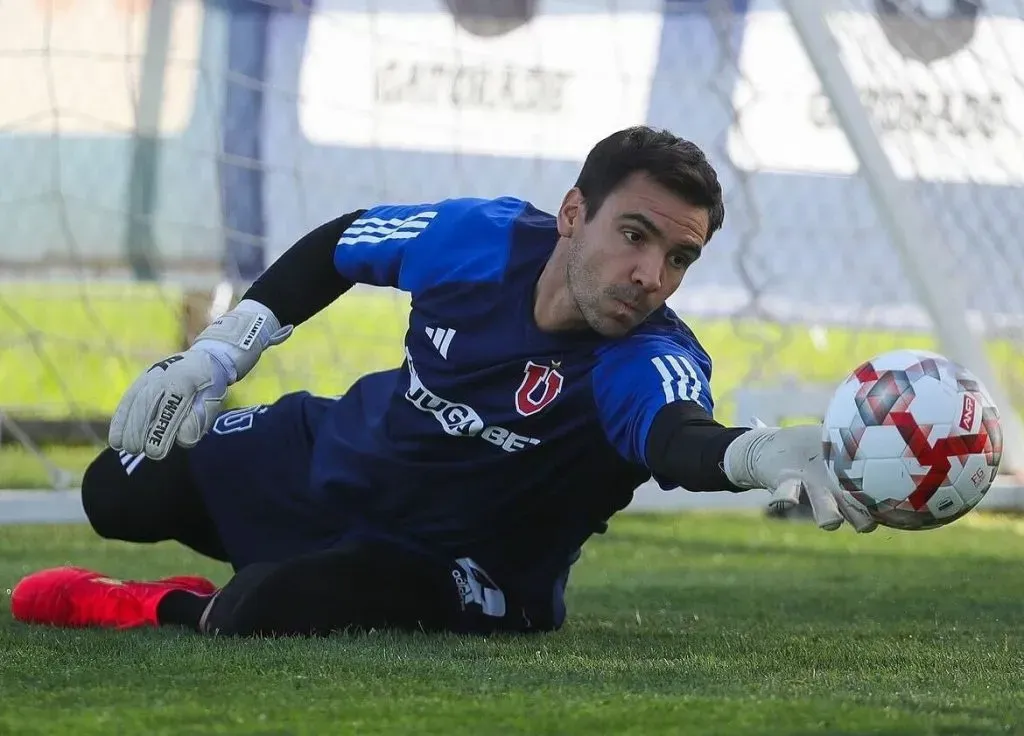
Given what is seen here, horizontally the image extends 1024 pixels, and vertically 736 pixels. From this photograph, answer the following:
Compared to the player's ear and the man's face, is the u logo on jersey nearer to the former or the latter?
the man's face

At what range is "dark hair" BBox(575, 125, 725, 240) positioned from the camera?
10.7 ft

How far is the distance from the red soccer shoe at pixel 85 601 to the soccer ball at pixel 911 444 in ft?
5.28

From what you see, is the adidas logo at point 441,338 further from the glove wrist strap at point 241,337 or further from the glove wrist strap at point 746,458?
the glove wrist strap at point 746,458

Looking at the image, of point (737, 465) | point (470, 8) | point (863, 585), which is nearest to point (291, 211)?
point (470, 8)

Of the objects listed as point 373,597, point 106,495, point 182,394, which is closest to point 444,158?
point 106,495

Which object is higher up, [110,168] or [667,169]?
[667,169]

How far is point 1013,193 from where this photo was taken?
739cm

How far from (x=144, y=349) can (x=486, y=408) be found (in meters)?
3.42

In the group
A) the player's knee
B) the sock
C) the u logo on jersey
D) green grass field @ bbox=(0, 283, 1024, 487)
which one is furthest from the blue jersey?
green grass field @ bbox=(0, 283, 1024, 487)

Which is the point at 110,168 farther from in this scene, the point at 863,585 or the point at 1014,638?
the point at 1014,638

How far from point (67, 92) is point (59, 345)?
0.95 m

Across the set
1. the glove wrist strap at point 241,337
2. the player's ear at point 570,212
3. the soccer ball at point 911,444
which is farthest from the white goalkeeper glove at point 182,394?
the soccer ball at point 911,444

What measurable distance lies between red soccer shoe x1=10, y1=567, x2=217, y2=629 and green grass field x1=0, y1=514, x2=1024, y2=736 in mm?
74

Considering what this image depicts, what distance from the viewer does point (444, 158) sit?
22.0 ft
